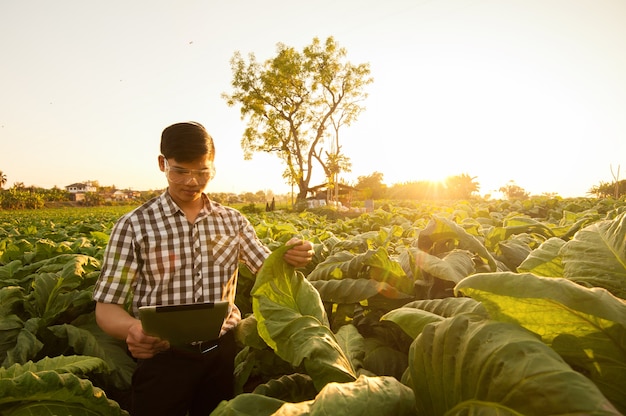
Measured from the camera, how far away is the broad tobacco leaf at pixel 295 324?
Result: 1.08m

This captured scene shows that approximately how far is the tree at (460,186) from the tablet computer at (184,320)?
143ft

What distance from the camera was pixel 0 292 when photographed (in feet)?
8.95

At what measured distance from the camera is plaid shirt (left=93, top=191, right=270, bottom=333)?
7.56 ft

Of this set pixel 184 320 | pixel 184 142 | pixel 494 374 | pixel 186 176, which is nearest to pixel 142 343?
pixel 184 320

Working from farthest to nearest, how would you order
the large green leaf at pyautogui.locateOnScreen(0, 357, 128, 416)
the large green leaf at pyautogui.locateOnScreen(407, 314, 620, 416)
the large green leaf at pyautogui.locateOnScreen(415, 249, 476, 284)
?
the large green leaf at pyautogui.locateOnScreen(415, 249, 476, 284) → the large green leaf at pyautogui.locateOnScreen(0, 357, 128, 416) → the large green leaf at pyautogui.locateOnScreen(407, 314, 620, 416)

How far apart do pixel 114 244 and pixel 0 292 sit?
45.6 inches

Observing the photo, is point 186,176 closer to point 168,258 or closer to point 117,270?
point 168,258

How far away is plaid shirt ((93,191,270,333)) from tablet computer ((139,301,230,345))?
0.41 meters

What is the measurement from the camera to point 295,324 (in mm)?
1236

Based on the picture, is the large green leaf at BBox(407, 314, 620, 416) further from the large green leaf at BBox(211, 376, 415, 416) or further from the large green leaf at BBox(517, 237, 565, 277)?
the large green leaf at BBox(517, 237, 565, 277)

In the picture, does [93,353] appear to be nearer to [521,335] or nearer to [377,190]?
[521,335]

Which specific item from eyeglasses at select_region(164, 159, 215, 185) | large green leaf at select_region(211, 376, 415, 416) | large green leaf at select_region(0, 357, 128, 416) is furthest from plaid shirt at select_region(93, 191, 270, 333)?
large green leaf at select_region(211, 376, 415, 416)

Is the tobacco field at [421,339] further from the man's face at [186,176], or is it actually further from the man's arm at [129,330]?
the man's face at [186,176]

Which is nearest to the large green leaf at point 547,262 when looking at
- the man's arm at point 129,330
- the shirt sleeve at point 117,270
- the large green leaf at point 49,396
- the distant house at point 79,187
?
the large green leaf at point 49,396
